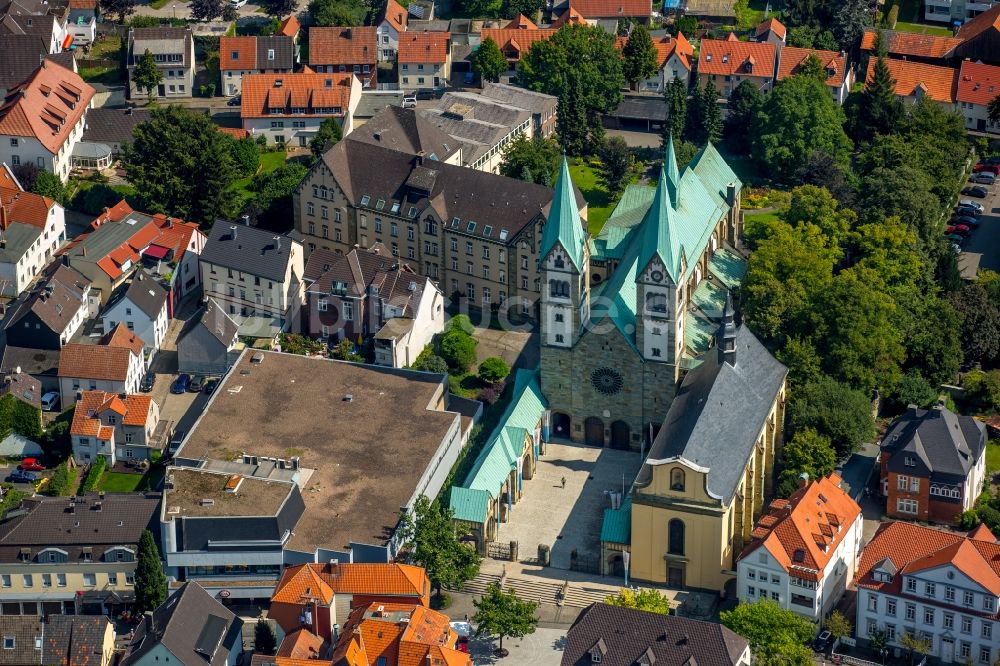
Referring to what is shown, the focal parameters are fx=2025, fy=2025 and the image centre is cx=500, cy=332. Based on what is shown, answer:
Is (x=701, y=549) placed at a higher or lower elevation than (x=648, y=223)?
lower

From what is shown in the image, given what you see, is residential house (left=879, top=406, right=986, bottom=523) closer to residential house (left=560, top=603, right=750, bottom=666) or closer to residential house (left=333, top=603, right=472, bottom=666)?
residential house (left=560, top=603, right=750, bottom=666)

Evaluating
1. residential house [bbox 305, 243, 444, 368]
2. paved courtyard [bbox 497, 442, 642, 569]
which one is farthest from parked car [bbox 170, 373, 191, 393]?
paved courtyard [bbox 497, 442, 642, 569]

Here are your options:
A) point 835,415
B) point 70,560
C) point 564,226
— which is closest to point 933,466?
point 835,415

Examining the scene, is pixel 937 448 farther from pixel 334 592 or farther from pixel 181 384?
pixel 181 384

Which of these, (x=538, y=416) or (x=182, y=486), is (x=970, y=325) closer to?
(x=538, y=416)

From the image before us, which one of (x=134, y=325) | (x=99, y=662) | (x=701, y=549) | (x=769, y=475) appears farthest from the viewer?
(x=134, y=325)

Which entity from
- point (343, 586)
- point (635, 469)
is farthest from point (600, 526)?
point (343, 586)
